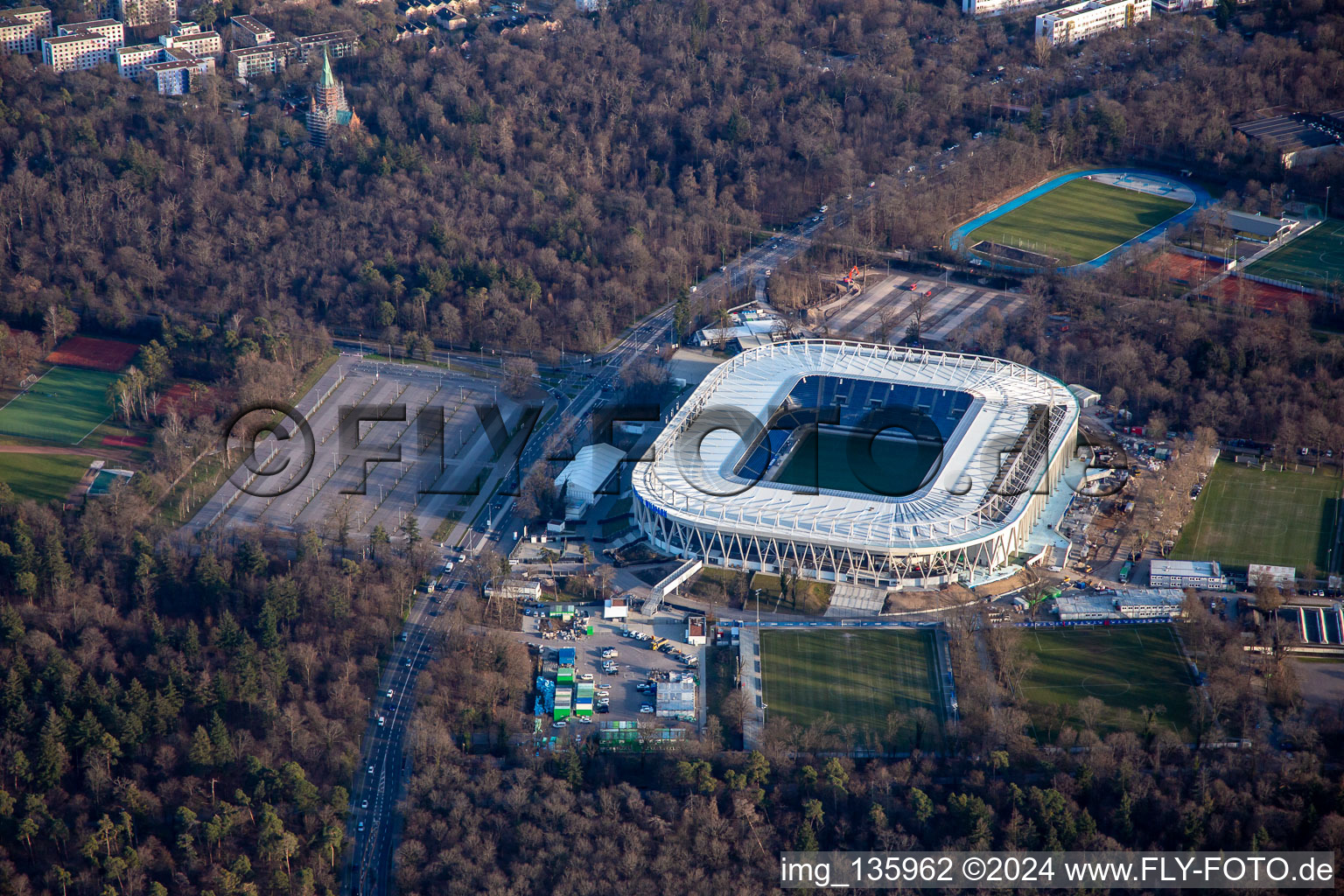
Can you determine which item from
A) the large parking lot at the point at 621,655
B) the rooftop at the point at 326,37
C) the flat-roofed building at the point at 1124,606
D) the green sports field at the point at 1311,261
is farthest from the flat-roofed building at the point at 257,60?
the flat-roofed building at the point at 1124,606

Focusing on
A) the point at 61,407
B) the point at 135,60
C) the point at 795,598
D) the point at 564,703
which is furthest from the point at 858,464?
the point at 135,60

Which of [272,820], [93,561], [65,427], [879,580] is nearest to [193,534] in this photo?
[93,561]

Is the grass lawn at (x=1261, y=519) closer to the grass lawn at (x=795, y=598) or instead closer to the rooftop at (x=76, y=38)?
the grass lawn at (x=795, y=598)

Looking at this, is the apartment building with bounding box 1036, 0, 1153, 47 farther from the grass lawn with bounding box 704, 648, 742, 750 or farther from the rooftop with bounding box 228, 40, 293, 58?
the grass lawn with bounding box 704, 648, 742, 750

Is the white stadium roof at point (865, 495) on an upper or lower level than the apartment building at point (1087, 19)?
lower

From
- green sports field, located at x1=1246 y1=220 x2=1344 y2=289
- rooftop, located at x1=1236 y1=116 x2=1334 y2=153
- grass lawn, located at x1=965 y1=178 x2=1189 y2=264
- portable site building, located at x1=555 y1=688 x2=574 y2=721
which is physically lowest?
portable site building, located at x1=555 y1=688 x2=574 y2=721

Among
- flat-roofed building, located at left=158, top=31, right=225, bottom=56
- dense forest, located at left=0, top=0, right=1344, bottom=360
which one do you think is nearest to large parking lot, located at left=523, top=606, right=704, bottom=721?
dense forest, located at left=0, top=0, right=1344, bottom=360

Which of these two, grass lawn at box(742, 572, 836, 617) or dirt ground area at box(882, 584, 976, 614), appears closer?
dirt ground area at box(882, 584, 976, 614)

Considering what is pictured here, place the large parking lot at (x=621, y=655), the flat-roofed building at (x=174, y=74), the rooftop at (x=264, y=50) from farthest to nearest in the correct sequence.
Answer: the rooftop at (x=264, y=50), the flat-roofed building at (x=174, y=74), the large parking lot at (x=621, y=655)

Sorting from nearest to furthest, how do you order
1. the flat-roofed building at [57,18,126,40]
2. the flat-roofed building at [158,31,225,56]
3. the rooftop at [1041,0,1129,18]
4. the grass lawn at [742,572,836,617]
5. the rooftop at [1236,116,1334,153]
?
1. the grass lawn at [742,572,836,617]
2. the rooftop at [1236,116,1334,153]
3. the flat-roofed building at [57,18,126,40]
4. the flat-roofed building at [158,31,225,56]
5. the rooftop at [1041,0,1129,18]
